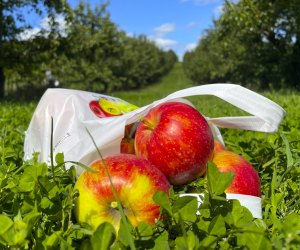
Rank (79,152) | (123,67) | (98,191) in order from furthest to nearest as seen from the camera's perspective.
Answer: (123,67) < (79,152) < (98,191)

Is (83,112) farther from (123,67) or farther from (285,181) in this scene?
(123,67)

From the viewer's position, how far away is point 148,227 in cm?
96

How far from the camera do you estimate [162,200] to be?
0.97 metres

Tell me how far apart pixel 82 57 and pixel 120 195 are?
3317cm

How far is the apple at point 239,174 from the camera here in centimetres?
142

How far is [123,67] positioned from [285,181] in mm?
45773

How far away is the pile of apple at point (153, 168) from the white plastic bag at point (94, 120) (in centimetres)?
10

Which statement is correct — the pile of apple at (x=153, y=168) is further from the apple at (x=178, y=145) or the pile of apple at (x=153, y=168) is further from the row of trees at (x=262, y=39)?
the row of trees at (x=262, y=39)

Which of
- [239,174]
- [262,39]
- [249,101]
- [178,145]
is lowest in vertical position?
[239,174]

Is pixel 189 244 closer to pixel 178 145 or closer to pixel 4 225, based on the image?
pixel 4 225

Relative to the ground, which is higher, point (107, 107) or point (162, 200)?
point (107, 107)

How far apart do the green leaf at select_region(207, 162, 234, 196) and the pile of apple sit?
19cm

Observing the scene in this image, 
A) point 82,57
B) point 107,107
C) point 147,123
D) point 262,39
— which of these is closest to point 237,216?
point 147,123

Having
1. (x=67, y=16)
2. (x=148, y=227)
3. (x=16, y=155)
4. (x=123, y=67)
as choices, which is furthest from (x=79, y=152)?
(x=123, y=67)
